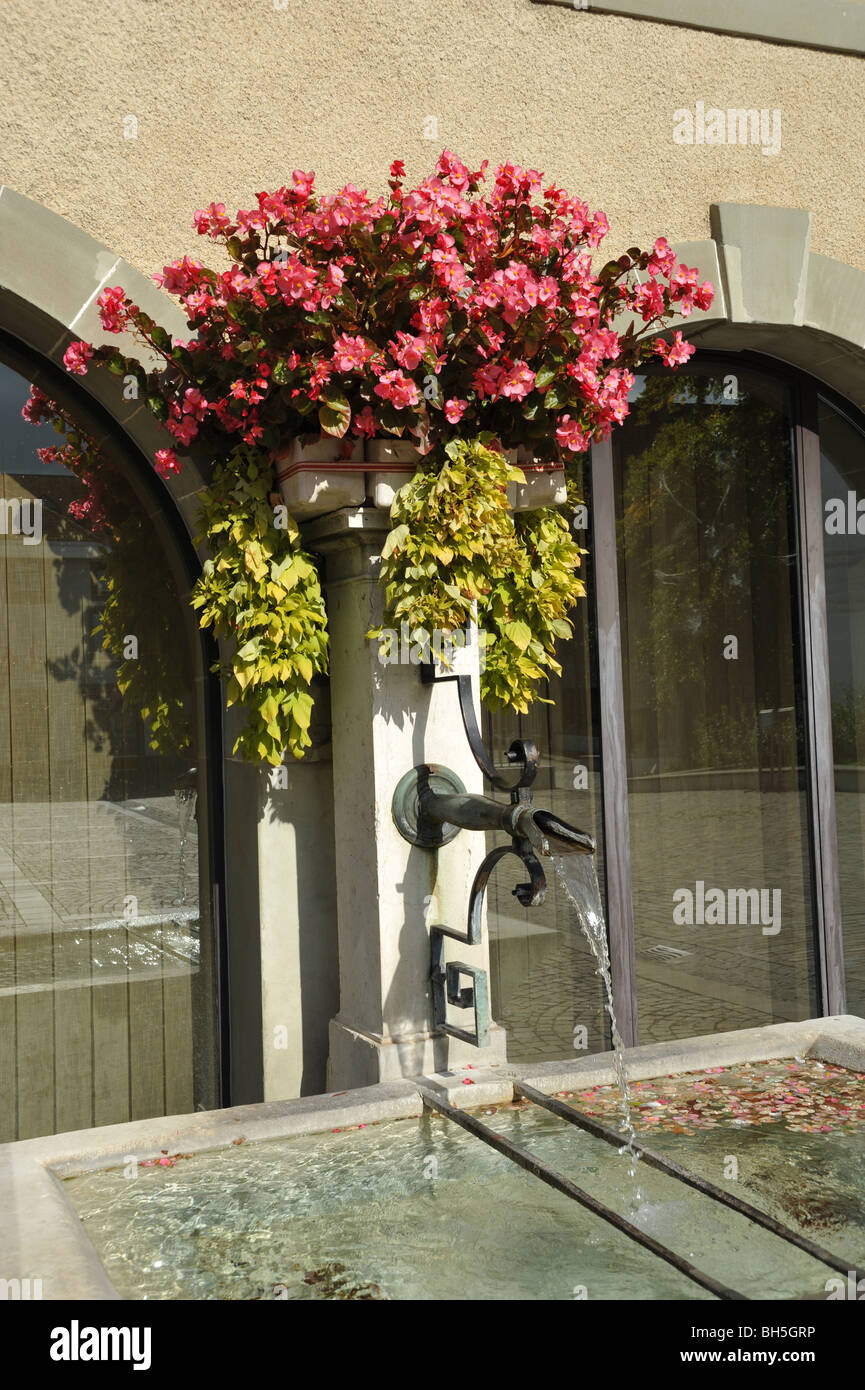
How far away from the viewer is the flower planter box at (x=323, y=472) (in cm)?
329

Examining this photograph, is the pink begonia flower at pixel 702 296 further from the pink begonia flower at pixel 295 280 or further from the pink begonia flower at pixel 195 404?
the pink begonia flower at pixel 195 404

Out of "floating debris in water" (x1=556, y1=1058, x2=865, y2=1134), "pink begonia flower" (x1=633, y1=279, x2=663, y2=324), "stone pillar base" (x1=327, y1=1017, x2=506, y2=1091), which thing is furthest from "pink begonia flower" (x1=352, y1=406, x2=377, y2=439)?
"floating debris in water" (x1=556, y1=1058, x2=865, y2=1134)

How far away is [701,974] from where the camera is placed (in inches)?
191

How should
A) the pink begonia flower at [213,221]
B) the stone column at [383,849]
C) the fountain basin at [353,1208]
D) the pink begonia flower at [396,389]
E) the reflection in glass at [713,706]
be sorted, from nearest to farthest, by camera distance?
the fountain basin at [353,1208]
the pink begonia flower at [396,389]
the pink begonia flower at [213,221]
the stone column at [383,849]
the reflection in glass at [713,706]

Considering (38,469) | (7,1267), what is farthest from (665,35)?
(7,1267)

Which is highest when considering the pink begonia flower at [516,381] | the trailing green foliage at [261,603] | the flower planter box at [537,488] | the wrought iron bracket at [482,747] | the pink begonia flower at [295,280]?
the pink begonia flower at [295,280]

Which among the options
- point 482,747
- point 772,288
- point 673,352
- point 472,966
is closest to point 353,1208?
point 472,966

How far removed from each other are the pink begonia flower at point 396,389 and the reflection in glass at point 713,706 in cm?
183

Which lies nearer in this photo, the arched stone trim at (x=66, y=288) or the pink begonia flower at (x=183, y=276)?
the pink begonia flower at (x=183, y=276)

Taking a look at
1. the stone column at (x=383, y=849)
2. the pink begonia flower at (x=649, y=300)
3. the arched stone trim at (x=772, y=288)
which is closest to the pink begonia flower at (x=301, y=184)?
the stone column at (x=383, y=849)

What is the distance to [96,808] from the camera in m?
3.86

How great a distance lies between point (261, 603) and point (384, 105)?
1.71 meters

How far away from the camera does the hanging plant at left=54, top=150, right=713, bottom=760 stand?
306 centimetres

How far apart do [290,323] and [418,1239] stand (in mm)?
2098
